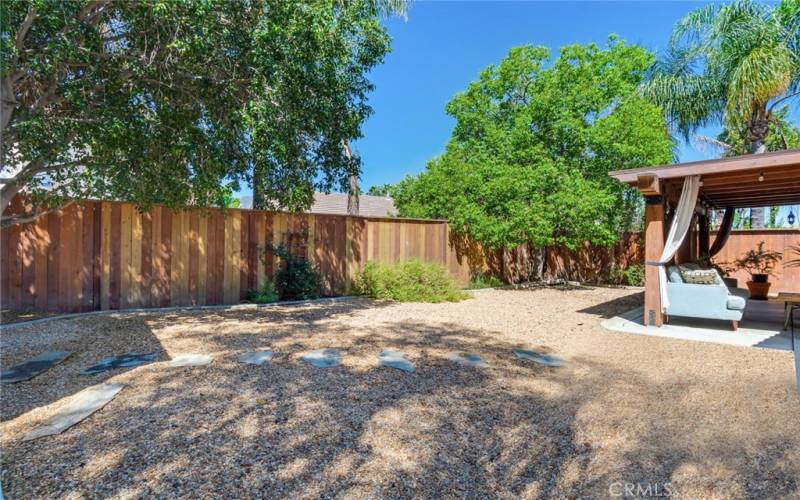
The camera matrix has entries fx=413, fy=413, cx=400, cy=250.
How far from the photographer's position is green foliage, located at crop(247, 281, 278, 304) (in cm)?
739

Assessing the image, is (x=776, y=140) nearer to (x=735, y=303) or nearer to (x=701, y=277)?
(x=701, y=277)

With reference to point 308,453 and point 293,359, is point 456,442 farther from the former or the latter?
point 293,359

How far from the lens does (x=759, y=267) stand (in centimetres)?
1027

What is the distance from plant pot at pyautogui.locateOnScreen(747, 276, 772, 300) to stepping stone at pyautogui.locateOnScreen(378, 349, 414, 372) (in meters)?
8.82

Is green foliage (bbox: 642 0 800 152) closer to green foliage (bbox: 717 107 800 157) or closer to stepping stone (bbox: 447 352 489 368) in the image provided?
green foliage (bbox: 717 107 800 157)

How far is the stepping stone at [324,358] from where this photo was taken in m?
3.83

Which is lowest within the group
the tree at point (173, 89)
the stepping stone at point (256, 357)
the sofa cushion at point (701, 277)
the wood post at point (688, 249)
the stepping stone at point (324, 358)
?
the stepping stone at point (324, 358)

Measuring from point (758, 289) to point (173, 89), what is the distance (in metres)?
11.4

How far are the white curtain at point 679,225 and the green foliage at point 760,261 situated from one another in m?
4.80

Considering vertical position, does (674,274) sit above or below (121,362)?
above

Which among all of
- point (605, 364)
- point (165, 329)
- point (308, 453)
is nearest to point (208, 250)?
point (165, 329)

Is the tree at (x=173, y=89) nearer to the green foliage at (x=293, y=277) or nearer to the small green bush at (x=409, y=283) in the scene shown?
the green foliage at (x=293, y=277)

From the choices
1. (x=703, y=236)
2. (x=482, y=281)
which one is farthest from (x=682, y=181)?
(x=482, y=281)

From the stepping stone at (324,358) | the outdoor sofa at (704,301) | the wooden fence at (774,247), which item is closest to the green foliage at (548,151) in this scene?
the wooden fence at (774,247)
